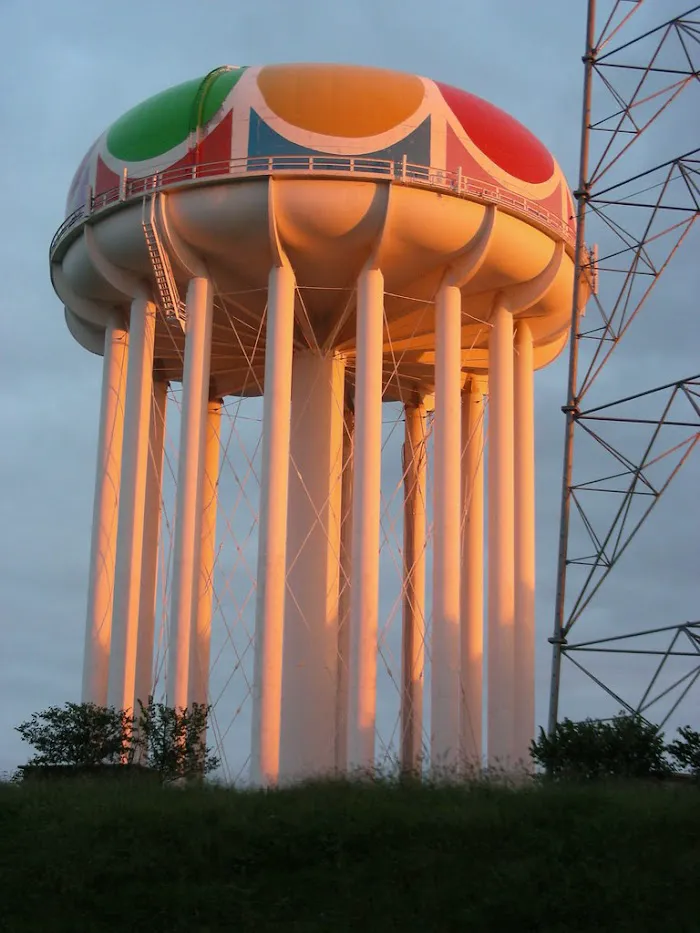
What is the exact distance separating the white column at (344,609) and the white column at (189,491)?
4.48 m

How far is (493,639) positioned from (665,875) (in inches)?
478

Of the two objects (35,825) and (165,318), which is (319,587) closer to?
(165,318)

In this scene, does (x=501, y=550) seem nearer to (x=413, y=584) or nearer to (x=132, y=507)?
(x=413, y=584)

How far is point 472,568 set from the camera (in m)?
31.3

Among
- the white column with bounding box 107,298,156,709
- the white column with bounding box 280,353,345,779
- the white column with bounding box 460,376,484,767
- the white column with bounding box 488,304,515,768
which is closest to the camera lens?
the white column with bounding box 107,298,156,709

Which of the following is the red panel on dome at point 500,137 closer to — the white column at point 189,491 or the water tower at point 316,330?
the water tower at point 316,330

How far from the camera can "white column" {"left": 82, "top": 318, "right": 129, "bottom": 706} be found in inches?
1105

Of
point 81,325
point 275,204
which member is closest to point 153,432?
point 81,325

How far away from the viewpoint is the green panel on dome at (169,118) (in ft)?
88.5

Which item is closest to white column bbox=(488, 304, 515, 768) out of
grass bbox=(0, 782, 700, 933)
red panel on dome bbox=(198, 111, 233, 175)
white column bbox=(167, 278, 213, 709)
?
white column bbox=(167, 278, 213, 709)

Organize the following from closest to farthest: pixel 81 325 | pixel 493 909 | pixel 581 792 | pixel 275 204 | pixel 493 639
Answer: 1. pixel 493 909
2. pixel 581 792
3. pixel 275 204
4. pixel 493 639
5. pixel 81 325

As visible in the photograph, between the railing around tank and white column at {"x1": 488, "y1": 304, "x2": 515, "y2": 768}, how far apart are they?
302cm

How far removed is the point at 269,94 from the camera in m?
26.6

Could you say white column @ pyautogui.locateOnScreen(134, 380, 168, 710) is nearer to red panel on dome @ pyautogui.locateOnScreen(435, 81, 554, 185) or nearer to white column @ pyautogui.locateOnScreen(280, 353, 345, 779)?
white column @ pyautogui.locateOnScreen(280, 353, 345, 779)
